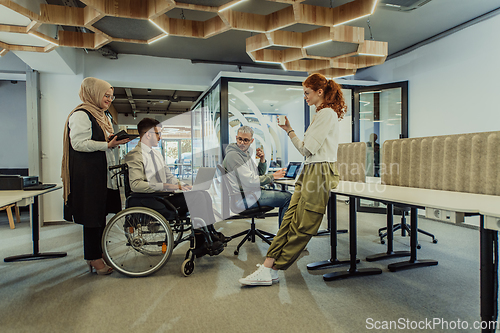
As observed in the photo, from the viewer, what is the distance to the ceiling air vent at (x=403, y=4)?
3.40 m

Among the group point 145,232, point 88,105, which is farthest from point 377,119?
point 88,105

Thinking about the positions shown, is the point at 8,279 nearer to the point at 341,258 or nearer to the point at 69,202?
the point at 69,202

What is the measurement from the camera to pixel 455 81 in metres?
4.47

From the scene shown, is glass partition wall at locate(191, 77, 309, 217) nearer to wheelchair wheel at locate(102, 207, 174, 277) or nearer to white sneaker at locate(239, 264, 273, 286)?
wheelchair wheel at locate(102, 207, 174, 277)

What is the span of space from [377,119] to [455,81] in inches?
57.6

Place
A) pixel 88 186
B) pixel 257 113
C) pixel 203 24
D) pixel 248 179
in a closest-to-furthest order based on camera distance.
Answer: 1. pixel 88 186
2. pixel 248 179
3. pixel 203 24
4. pixel 257 113

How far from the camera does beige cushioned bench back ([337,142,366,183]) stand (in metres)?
3.35

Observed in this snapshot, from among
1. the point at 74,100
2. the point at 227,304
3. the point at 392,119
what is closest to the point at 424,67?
the point at 392,119

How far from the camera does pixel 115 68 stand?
17.0ft

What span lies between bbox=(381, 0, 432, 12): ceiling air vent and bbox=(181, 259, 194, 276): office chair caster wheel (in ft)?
12.1

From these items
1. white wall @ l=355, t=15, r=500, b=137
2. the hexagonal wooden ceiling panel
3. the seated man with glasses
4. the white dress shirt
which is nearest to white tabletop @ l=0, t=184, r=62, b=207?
the white dress shirt

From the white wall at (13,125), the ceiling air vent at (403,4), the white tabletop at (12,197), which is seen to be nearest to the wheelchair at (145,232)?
the white tabletop at (12,197)

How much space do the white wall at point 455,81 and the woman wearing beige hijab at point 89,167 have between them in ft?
15.3

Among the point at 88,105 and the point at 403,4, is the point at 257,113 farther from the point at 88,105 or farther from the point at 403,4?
the point at 88,105
